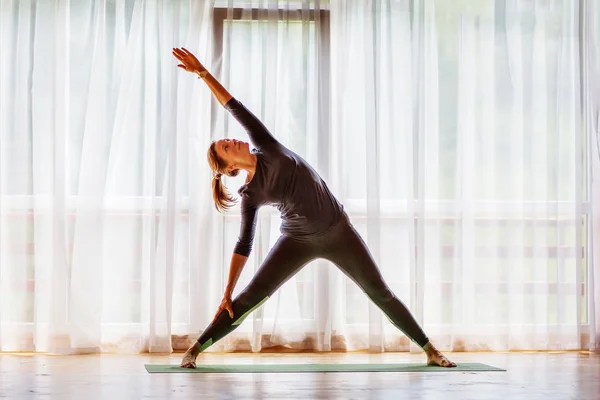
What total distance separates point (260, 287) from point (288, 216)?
375mm

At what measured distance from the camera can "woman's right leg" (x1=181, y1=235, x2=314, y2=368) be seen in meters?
3.77

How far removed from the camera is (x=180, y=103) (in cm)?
465

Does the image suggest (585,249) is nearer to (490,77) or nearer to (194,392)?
(490,77)

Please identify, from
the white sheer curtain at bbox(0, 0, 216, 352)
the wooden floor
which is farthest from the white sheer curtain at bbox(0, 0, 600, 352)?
the wooden floor

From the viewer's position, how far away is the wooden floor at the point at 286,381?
9.77 ft

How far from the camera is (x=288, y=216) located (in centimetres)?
388

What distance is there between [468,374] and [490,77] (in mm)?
2003

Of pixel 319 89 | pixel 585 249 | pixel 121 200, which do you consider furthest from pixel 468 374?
pixel 121 200

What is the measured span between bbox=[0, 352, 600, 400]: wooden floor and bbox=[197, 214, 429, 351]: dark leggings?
28 cm

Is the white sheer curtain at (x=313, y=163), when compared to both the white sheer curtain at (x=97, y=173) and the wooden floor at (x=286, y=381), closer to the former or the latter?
the white sheer curtain at (x=97, y=173)

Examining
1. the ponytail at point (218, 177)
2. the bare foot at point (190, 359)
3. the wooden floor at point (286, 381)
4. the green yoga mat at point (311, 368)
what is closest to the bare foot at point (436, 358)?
the green yoga mat at point (311, 368)

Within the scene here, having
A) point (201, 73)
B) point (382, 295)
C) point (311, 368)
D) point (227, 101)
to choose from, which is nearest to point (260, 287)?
point (311, 368)

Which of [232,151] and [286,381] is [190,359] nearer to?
[286,381]

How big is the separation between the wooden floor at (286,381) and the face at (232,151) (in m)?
1.02
